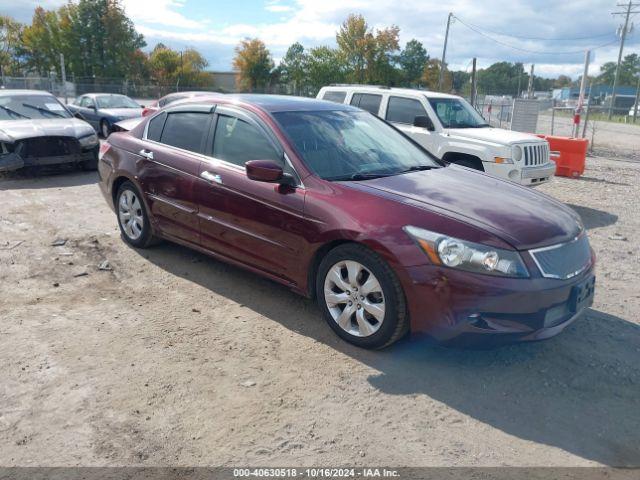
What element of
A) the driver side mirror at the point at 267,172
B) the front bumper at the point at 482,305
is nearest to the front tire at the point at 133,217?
the driver side mirror at the point at 267,172

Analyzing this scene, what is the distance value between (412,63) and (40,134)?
49034 mm

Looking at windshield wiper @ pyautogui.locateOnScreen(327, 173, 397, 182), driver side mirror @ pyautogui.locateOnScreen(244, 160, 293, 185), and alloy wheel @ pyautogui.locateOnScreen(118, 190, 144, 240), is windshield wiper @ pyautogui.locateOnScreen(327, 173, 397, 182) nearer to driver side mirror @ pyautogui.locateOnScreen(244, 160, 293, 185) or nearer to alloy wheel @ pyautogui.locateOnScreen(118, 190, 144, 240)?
driver side mirror @ pyautogui.locateOnScreen(244, 160, 293, 185)

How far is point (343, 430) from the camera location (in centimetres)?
303

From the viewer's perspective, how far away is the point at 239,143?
472 centimetres

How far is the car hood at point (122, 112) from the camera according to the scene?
1555 cm

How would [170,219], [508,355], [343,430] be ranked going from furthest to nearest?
Answer: 1. [170,219]
2. [508,355]
3. [343,430]

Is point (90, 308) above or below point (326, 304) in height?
below

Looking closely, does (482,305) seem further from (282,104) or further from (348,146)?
(282,104)

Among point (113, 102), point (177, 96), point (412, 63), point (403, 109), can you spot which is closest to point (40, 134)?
point (177, 96)

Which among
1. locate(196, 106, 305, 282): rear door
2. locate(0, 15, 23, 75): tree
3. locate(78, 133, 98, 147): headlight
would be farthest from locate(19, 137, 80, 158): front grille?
locate(0, 15, 23, 75): tree

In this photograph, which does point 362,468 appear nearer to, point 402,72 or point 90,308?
point 90,308

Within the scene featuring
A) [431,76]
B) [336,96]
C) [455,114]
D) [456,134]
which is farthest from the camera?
[431,76]

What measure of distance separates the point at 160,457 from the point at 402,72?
5398cm

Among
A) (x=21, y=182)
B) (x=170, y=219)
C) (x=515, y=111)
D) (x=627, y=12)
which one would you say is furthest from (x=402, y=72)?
(x=170, y=219)
